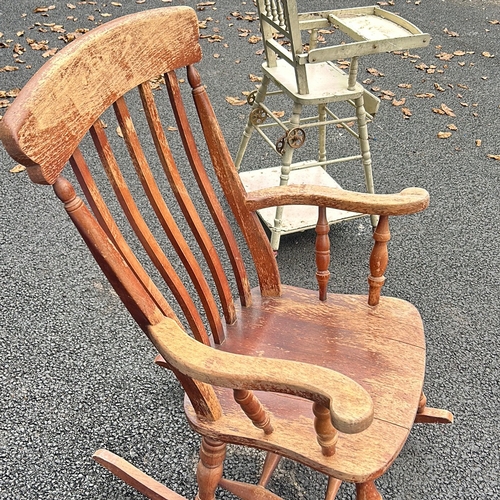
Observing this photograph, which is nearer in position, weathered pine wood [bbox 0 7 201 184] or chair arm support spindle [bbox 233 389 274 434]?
weathered pine wood [bbox 0 7 201 184]

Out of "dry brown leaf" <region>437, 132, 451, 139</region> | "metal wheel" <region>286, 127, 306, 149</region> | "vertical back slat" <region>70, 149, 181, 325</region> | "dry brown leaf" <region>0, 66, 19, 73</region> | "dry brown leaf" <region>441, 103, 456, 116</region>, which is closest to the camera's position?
"vertical back slat" <region>70, 149, 181, 325</region>

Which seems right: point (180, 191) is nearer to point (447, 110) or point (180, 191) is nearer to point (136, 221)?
point (136, 221)

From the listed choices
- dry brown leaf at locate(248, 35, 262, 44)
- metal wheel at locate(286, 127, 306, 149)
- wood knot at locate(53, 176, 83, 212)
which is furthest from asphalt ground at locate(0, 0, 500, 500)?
wood knot at locate(53, 176, 83, 212)

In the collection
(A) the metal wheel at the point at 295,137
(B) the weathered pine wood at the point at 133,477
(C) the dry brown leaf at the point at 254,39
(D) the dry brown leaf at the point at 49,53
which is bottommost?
(C) the dry brown leaf at the point at 254,39

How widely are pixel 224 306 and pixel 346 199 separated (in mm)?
402

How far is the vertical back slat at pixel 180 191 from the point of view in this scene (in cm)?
124

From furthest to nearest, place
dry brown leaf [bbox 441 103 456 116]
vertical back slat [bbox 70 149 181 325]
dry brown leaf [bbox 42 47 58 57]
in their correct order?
dry brown leaf [bbox 42 47 58 57] < dry brown leaf [bbox 441 103 456 116] < vertical back slat [bbox 70 149 181 325]

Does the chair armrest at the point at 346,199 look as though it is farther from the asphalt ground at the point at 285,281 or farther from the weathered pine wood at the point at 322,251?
the asphalt ground at the point at 285,281

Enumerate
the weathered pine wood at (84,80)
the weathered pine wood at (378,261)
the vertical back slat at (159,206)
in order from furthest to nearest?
the weathered pine wood at (378,261) → the vertical back slat at (159,206) → the weathered pine wood at (84,80)

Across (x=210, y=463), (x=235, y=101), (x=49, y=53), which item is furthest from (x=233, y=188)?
(x=49, y=53)

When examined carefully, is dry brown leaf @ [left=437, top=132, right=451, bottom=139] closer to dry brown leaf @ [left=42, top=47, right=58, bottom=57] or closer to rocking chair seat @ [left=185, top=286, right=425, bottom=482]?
rocking chair seat @ [left=185, top=286, right=425, bottom=482]

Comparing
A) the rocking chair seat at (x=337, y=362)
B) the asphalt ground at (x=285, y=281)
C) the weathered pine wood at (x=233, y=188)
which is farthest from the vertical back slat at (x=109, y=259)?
the asphalt ground at (x=285, y=281)

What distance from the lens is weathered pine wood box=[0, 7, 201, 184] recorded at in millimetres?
890

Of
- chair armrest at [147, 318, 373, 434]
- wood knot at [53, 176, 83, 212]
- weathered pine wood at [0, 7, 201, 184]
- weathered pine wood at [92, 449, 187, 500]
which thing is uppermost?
weathered pine wood at [0, 7, 201, 184]
